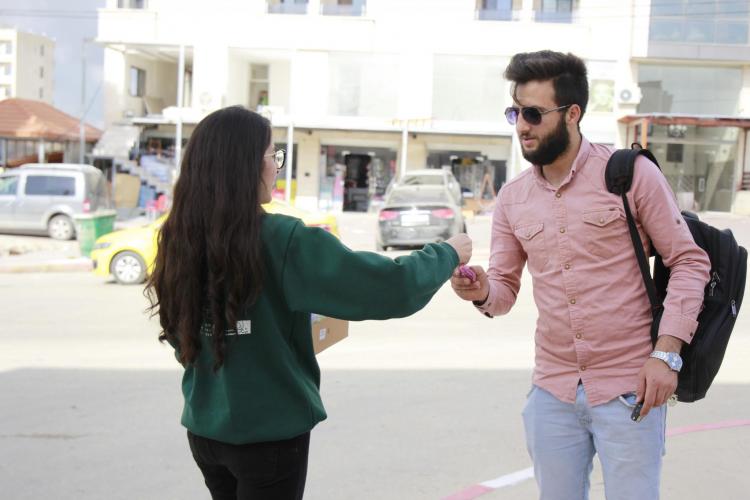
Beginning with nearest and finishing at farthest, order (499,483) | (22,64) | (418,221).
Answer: (499,483)
(418,221)
(22,64)

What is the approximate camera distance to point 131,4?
133ft

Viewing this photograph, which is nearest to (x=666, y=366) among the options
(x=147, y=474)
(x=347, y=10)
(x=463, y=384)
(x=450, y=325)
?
(x=147, y=474)

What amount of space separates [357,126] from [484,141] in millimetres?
5475

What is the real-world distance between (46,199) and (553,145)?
21991 mm

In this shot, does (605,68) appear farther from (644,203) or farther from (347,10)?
(644,203)

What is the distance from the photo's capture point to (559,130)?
3.12 metres

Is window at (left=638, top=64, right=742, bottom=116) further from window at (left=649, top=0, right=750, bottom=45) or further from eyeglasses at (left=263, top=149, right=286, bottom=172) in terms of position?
eyeglasses at (left=263, top=149, right=286, bottom=172)

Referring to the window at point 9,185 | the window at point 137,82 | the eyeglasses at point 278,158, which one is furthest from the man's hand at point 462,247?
the window at point 137,82

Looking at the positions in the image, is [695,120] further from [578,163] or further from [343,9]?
[578,163]

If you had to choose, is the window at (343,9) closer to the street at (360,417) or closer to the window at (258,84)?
the window at (258,84)

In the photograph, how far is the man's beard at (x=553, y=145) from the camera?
3.12 metres

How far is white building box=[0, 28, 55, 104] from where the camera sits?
106 m

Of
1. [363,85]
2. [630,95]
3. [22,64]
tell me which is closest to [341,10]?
[363,85]

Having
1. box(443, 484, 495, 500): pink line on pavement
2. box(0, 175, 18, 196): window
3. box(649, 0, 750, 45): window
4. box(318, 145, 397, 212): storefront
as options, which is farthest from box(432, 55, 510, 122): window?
box(443, 484, 495, 500): pink line on pavement
